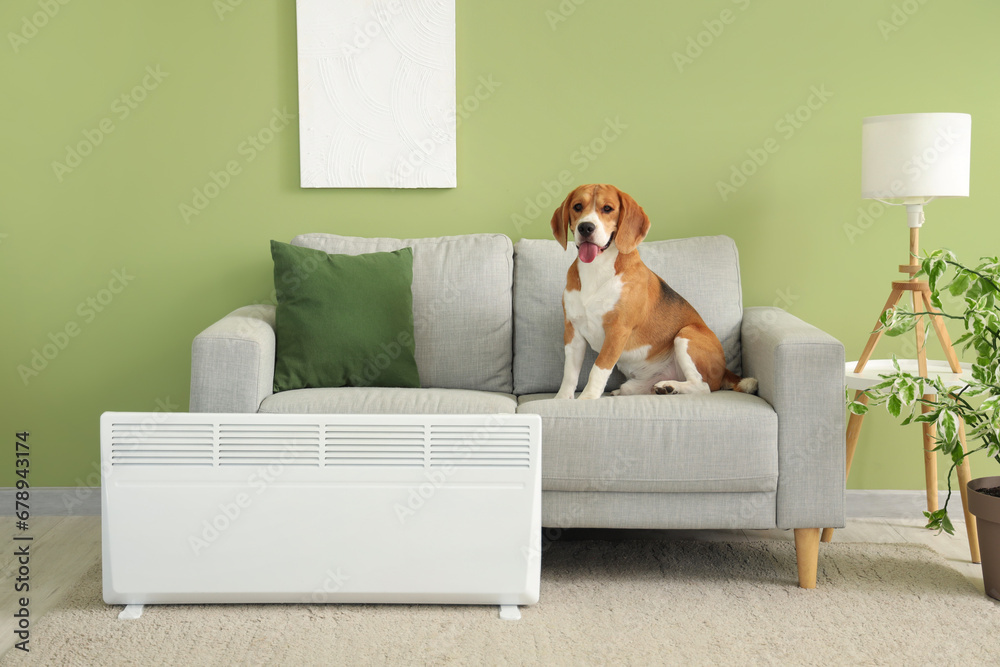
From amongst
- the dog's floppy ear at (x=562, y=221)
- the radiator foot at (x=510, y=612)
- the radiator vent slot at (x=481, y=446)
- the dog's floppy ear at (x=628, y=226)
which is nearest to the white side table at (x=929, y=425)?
the dog's floppy ear at (x=628, y=226)

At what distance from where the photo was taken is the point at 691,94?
293 cm

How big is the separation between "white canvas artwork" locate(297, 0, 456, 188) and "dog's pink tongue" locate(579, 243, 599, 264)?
31.4 inches

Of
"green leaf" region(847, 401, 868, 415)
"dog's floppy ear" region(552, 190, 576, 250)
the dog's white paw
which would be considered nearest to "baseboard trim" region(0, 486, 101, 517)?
"dog's floppy ear" region(552, 190, 576, 250)

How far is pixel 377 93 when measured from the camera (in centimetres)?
291

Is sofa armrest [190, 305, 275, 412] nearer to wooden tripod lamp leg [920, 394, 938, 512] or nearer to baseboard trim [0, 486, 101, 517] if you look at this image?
baseboard trim [0, 486, 101, 517]

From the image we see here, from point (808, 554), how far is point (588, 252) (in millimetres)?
1023

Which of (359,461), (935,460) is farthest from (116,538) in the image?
(935,460)

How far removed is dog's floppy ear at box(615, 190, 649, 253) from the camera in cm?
238

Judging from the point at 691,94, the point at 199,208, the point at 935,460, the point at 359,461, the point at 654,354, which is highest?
the point at 691,94

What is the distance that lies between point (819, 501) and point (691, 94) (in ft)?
4.97

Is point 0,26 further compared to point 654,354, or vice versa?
point 0,26

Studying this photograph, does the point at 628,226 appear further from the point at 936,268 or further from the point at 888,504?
the point at 888,504

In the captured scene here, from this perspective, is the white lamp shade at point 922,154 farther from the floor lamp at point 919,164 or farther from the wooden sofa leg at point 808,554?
the wooden sofa leg at point 808,554

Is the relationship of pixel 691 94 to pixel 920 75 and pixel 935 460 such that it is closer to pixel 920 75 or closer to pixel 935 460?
pixel 920 75
